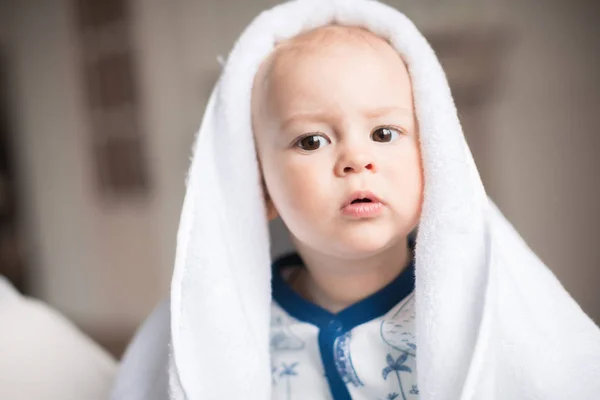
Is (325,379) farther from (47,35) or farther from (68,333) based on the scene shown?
(47,35)

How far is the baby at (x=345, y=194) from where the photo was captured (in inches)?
24.1

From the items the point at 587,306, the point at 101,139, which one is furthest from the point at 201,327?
the point at 101,139

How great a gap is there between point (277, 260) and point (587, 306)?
120 cm

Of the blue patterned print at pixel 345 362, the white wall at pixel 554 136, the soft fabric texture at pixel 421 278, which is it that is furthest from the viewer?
the white wall at pixel 554 136

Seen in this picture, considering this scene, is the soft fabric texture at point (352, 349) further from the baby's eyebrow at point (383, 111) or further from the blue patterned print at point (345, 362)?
the baby's eyebrow at point (383, 111)

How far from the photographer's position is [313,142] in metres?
0.63

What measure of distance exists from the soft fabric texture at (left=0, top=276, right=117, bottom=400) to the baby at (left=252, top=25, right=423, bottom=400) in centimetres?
24

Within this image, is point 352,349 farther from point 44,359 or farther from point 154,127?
point 154,127

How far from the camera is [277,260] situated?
0.81 metres

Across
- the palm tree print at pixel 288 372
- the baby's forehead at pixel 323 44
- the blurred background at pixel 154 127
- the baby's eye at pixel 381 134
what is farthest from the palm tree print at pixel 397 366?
the blurred background at pixel 154 127

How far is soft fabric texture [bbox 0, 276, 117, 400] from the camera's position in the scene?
67 centimetres

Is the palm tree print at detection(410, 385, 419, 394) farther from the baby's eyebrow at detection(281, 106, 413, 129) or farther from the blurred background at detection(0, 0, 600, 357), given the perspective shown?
the blurred background at detection(0, 0, 600, 357)

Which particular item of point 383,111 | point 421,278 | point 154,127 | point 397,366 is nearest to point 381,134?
point 383,111

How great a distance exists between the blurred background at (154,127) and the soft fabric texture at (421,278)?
43.1 inches
